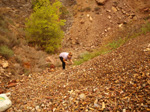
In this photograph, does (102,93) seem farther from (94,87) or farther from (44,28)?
(44,28)

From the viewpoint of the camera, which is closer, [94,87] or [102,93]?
[102,93]

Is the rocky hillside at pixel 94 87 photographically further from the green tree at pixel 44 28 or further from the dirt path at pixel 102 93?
the green tree at pixel 44 28

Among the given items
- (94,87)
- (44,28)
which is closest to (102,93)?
(94,87)

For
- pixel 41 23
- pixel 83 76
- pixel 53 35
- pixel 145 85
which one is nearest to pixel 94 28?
pixel 53 35

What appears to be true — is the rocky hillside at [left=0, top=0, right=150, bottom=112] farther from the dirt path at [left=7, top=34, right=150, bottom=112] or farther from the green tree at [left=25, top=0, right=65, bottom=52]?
the green tree at [left=25, top=0, right=65, bottom=52]

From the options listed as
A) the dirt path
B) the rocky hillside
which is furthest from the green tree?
the dirt path

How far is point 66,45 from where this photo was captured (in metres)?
11.3

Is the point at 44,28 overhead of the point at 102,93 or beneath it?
overhead

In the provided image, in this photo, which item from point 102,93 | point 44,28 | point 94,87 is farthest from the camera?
point 44,28

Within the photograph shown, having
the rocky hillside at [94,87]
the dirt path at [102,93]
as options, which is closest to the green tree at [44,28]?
the rocky hillside at [94,87]

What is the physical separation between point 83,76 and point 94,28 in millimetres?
9587

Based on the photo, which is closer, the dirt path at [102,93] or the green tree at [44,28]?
the dirt path at [102,93]

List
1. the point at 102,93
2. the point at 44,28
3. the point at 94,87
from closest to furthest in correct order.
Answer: the point at 102,93
the point at 94,87
the point at 44,28

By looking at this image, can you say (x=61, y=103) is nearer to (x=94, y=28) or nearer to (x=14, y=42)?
(x=14, y=42)
